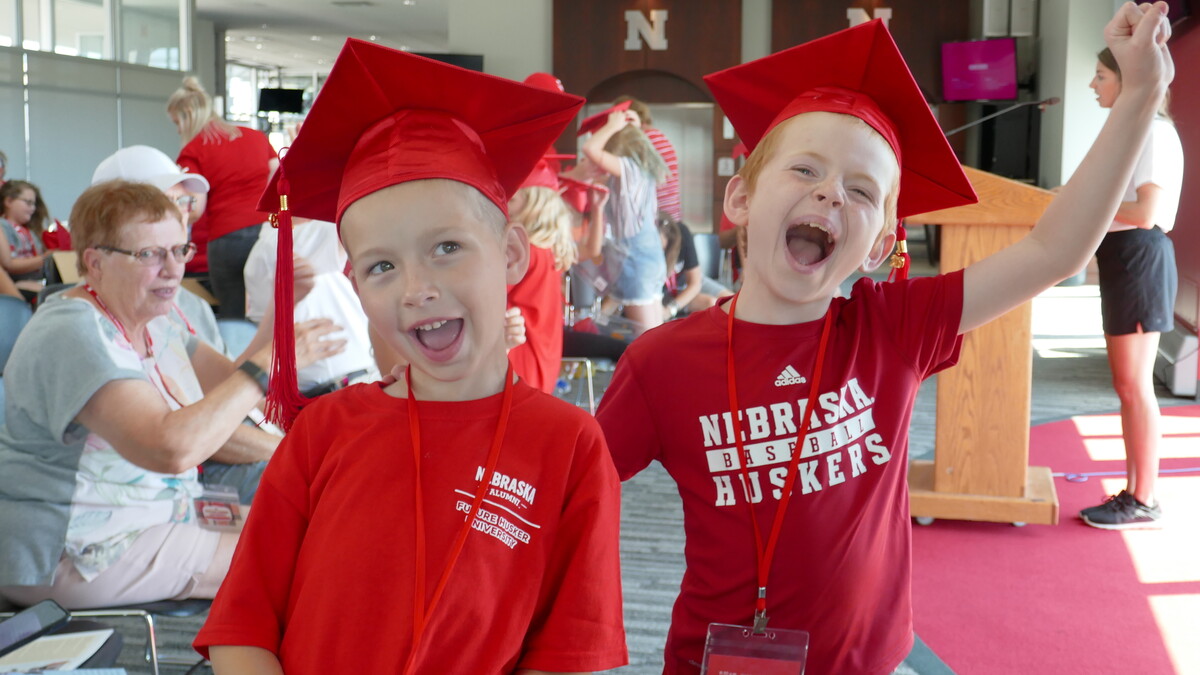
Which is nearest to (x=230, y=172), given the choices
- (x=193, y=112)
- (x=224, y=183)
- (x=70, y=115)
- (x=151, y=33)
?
(x=224, y=183)

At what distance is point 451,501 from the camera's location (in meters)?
1.24

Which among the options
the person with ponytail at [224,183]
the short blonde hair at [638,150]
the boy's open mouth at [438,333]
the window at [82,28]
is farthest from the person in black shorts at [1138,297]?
the window at [82,28]

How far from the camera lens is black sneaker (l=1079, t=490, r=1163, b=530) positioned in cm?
401

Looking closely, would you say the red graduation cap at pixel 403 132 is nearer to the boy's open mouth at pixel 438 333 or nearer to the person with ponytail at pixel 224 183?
the boy's open mouth at pixel 438 333

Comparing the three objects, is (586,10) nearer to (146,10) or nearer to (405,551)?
(146,10)

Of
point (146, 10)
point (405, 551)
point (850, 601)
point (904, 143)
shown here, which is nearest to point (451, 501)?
point (405, 551)

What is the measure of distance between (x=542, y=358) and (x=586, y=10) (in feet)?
36.7

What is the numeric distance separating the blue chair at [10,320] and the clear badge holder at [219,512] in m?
1.66

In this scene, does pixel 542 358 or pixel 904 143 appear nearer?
pixel 904 143

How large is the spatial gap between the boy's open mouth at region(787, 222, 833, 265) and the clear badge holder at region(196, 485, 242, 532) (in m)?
1.58

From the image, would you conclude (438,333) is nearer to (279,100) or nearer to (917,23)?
(917,23)

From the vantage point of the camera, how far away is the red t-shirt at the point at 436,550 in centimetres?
121

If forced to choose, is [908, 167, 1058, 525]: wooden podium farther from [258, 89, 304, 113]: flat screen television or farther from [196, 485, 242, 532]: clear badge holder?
[258, 89, 304, 113]: flat screen television

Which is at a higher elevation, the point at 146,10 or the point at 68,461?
the point at 146,10
